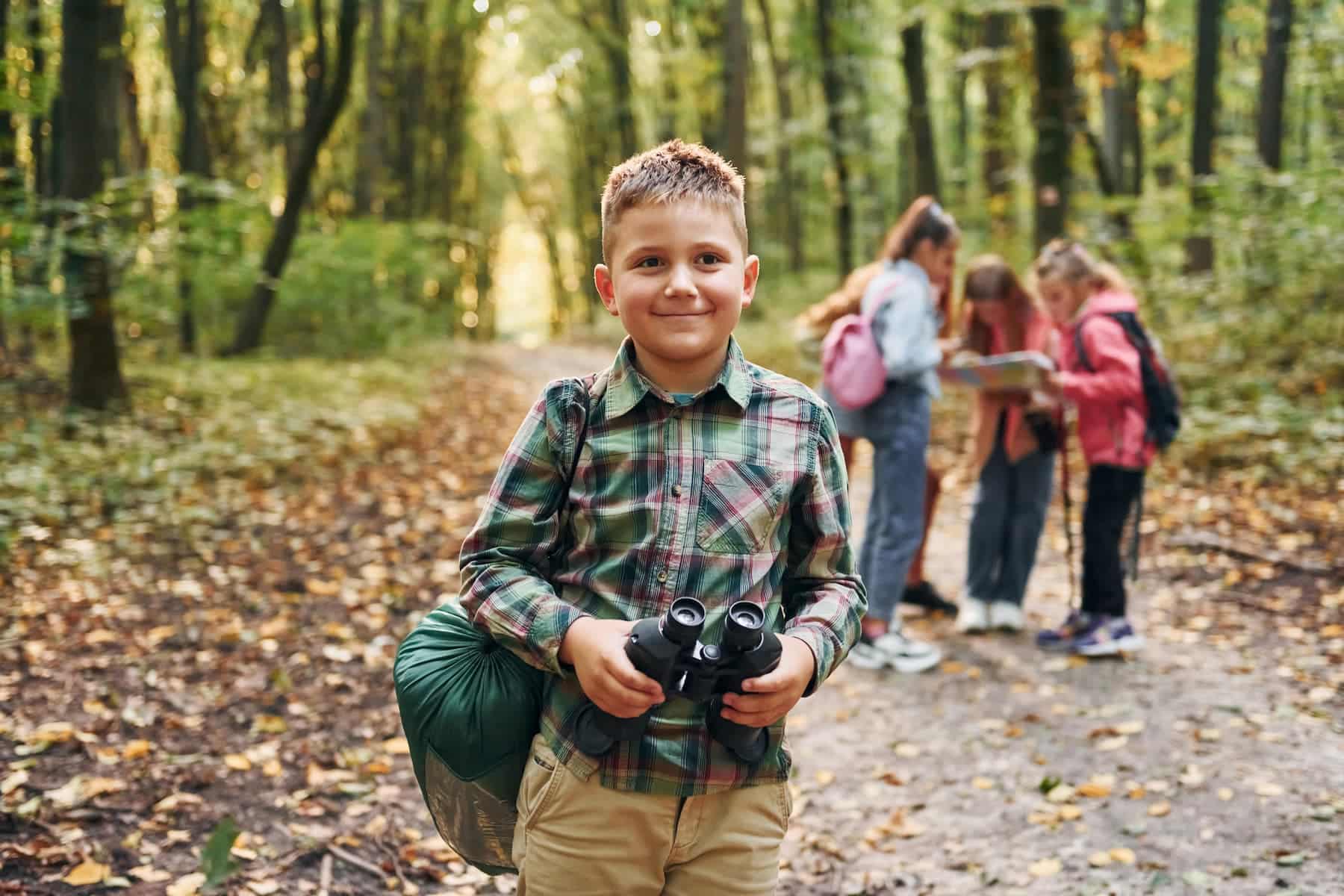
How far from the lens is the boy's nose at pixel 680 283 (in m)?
1.87

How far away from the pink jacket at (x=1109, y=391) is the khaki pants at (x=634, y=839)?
4.11 m

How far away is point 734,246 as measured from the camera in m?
1.96

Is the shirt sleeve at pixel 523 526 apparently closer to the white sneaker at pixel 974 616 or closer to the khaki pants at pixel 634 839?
the khaki pants at pixel 634 839

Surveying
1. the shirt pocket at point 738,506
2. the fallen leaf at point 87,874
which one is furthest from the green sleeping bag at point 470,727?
the fallen leaf at point 87,874

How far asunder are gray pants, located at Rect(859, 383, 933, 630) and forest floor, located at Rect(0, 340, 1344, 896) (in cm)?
55

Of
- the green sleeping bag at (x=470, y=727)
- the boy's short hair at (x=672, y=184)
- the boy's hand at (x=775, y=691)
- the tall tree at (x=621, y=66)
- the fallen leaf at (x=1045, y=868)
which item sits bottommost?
the fallen leaf at (x=1045, y=868)

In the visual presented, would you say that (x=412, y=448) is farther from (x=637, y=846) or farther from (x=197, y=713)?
(x=637, y=846)

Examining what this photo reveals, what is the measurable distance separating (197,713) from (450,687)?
127 inches

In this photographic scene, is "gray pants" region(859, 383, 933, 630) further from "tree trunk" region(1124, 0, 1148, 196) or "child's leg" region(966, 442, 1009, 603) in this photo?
"tree trunk" region(1124, 0, 1148, 196)

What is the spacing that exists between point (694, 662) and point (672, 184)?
2.75 ft

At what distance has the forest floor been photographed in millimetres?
3656

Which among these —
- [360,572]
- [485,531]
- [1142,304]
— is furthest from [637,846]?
[1142,304]

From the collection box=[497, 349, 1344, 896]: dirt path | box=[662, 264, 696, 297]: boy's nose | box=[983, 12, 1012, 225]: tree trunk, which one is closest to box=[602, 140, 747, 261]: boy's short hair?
box=[662, 264, 696, 297]: boy's nose

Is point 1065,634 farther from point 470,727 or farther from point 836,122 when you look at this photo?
point 836,122
